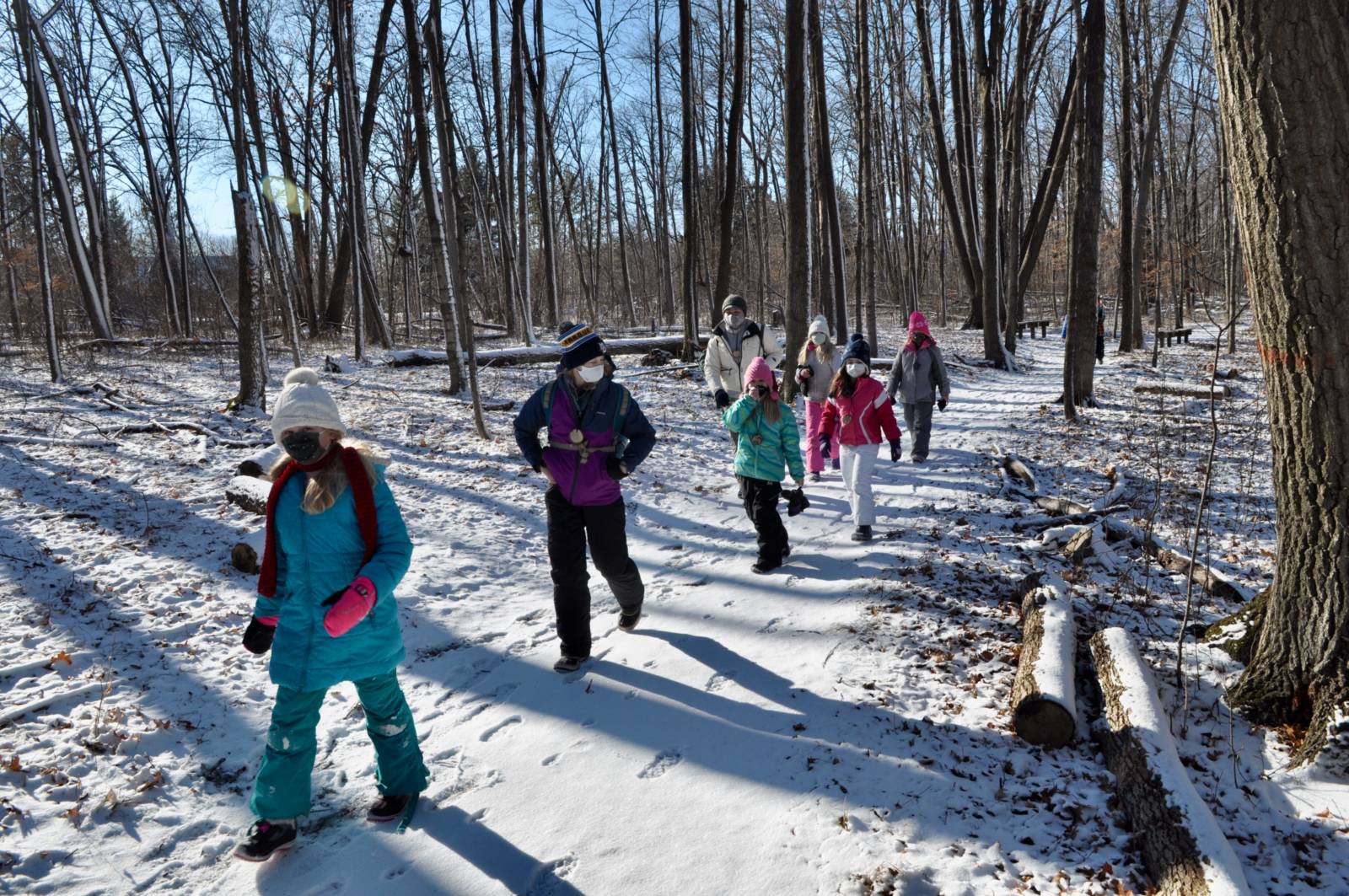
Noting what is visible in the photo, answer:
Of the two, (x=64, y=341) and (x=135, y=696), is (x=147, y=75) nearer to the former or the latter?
(x=64, y=341)

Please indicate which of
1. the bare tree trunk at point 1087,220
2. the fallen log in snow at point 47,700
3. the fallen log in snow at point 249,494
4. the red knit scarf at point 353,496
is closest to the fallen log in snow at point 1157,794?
the red knit scarf at point 353,496

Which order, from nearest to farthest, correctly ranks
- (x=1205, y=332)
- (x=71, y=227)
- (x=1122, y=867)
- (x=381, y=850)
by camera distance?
1. (x=1122, y=867)
2. (x=381, y=850)
3. (x=71, y=227)
4. (x=1205, y=332)

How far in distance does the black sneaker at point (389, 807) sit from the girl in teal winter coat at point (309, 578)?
11.0 inches

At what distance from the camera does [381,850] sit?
303cm

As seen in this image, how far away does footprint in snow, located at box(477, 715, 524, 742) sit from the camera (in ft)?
12.8

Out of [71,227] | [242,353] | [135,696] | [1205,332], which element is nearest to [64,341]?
[71,227]

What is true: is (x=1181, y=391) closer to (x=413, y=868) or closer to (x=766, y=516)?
(x=766, y=516)

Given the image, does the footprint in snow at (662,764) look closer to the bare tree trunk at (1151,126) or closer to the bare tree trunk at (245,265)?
the bare tree trunk at (245,265)

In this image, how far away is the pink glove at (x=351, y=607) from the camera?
9.25ft

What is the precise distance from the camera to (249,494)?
718 cm

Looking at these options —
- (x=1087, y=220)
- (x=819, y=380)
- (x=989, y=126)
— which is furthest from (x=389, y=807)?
(x=989, y=126)

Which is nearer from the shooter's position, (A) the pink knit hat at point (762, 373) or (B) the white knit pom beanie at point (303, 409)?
(B) the white knit pom beanie at point (303, 409)

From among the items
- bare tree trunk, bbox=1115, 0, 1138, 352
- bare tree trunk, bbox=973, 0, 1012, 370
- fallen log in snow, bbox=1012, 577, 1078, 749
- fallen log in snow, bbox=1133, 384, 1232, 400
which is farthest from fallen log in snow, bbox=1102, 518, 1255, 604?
bare tree trunk, bbox=1115, 0, 1138, 352

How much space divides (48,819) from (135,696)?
3.60 feet
